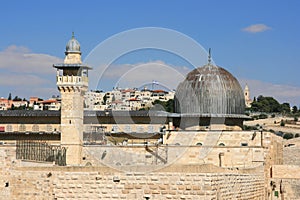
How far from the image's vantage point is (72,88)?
34594mm

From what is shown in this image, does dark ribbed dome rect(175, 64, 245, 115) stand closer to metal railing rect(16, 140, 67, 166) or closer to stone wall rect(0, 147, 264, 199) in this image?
metal railing rect(16, 140, 67, 166)

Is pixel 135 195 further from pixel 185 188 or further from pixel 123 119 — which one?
pixel 123 119

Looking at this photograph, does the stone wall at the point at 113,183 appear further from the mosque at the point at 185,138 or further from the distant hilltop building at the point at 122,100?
the distant hilltop building at the point at 122,100

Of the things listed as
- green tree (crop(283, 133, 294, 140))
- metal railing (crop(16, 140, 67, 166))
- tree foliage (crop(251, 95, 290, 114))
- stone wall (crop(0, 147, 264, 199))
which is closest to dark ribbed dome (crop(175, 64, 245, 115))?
metal railing (crop(16, 140, 67, 166))

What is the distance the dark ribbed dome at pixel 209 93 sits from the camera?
31984 mm

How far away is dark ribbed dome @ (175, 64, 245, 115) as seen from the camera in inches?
1259

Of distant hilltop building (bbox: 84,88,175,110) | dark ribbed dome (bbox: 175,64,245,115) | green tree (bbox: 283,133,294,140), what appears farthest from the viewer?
green tree (bbox: 283,133,294,140)

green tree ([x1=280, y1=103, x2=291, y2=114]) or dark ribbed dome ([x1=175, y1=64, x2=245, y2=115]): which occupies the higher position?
green tree ([x1=280, y1=103, x2=291, y2=114])

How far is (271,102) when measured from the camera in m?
110

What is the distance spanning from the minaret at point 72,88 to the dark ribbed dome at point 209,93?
18.2 ft

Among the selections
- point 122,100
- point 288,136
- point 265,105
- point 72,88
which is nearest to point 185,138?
point 72,88

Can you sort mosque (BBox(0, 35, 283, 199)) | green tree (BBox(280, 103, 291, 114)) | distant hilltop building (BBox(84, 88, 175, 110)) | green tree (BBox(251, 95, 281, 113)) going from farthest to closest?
green tree (BBox(280, 103, 291, 114))
green tree (BBox(251, 95, 281, 113))
distant hilltop building (BBox(84, 88, 175, 110))
mosque (BBox(0, 35, 283, 199))

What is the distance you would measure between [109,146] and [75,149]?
3.44m

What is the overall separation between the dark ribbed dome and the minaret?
5.55 meters
